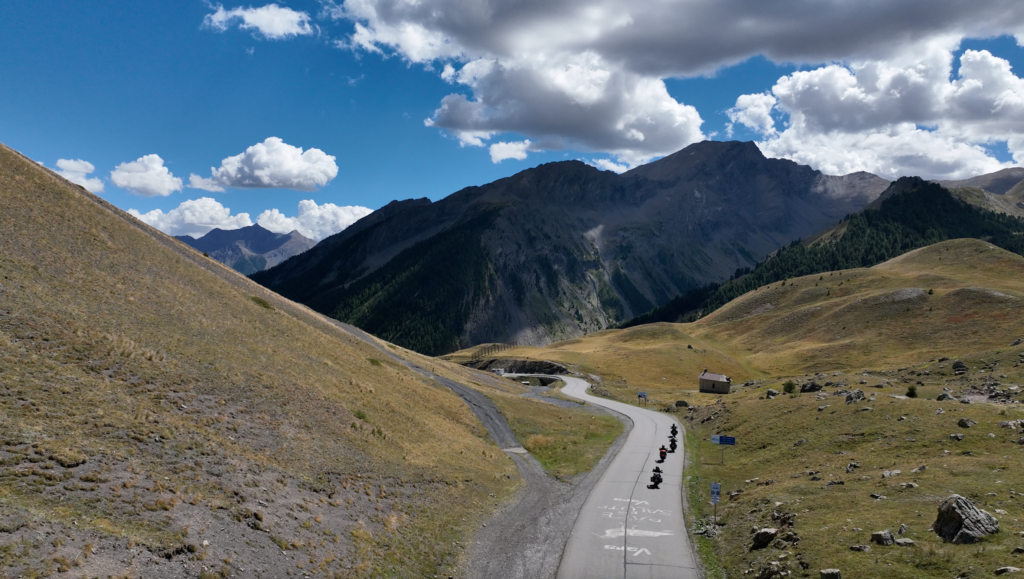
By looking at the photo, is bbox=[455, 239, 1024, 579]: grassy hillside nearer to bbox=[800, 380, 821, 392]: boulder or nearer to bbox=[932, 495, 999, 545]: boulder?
bbox=[932, 495, 999, 545]: boulder

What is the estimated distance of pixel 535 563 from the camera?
24625mm

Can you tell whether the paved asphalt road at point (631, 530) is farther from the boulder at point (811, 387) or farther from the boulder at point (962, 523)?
the boulder at point (811, 387)

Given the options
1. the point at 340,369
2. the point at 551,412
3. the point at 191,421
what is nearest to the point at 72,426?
the point at 191,421

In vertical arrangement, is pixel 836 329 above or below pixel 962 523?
above

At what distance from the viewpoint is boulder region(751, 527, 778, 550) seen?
24188 millimetres

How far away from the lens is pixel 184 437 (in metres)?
24.2

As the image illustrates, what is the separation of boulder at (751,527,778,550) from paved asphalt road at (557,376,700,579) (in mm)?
3062

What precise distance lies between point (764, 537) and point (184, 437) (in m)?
27.7

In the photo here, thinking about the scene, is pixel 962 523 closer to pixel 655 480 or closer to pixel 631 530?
pixel 631 530

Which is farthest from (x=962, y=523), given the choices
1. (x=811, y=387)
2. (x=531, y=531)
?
(x=811, y=387)

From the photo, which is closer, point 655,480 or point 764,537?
point 764,537

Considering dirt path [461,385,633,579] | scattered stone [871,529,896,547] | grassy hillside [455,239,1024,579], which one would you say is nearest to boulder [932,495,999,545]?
grassy hillside [455,239,1024,579]

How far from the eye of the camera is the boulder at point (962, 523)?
18.8m

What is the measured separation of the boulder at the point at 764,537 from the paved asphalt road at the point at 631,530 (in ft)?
10.0
